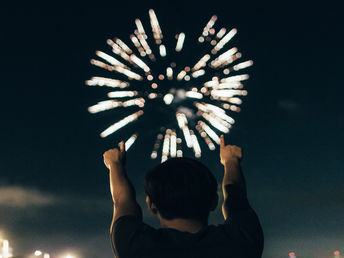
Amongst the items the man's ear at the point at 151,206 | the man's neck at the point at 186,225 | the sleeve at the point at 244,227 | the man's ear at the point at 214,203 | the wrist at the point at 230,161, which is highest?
the wrist at the point at 230,161

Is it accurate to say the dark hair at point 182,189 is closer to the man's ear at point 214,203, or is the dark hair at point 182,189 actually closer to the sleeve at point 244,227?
the man's ear at point 214,203

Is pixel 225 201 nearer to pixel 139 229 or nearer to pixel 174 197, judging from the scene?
pixel 174 197

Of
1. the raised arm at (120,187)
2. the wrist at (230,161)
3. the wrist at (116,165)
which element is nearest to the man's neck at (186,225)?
the raised arm at (120,187)

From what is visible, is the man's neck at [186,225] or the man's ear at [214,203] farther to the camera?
the man's ear at [214,203]

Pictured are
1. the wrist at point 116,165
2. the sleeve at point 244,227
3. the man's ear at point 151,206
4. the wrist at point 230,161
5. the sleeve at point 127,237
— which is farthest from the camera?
the wrist at point 230,161

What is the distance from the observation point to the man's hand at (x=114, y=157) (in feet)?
12.5

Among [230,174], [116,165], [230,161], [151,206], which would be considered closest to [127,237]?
[151,206]

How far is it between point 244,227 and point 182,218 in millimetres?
427

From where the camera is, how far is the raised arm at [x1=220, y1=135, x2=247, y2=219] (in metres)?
3.66

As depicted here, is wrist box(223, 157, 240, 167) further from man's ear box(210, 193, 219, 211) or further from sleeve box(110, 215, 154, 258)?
sleeve box(110, 215, 154, 258)

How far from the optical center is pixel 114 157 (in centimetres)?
385

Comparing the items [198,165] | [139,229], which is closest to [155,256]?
[139,229]

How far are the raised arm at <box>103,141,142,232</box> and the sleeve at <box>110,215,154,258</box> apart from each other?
0.25 ft

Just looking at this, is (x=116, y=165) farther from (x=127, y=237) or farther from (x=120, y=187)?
(x=127, y=237)
